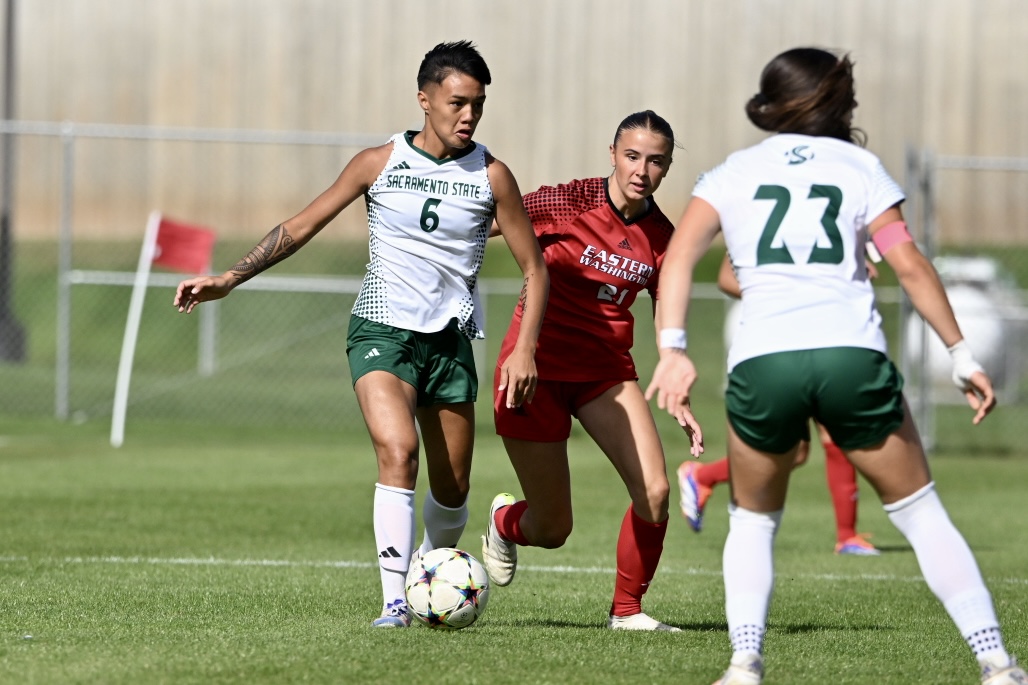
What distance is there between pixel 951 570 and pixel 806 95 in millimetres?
1478

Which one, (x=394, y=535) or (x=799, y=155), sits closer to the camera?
(x=799, y=155)

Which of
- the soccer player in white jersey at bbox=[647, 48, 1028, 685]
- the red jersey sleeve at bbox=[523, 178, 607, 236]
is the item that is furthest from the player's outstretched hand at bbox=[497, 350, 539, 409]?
the soccer player in white jersey at bbox=[647, 48, 1028, 685]

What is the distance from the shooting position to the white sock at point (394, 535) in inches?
229

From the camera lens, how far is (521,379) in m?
5.71

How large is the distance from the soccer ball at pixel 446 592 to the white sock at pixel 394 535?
0.06 m

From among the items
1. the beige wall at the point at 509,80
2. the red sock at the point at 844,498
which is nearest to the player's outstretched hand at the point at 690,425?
the red sock at the point at 844,498

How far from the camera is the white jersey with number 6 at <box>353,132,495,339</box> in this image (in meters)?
6.02

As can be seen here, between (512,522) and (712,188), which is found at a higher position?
(712,188)

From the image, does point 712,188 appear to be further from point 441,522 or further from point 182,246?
point 182,246

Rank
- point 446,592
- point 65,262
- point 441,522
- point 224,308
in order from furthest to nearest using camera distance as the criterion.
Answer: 1. point 224,308
2. point 65,262
3. point 441,522
4. point 446,592

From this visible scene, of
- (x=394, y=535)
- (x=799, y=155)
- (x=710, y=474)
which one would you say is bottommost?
(x=710, y=474)

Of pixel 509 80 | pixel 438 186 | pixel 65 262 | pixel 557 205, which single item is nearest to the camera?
pixel 438 186

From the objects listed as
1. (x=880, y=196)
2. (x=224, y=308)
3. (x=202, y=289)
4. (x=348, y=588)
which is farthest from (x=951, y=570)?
(x=224, y=308)

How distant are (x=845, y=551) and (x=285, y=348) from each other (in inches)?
564
